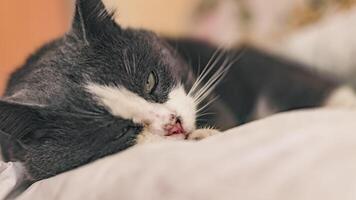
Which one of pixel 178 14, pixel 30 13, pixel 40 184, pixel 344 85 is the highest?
pixel 178 14

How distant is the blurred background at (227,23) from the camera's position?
56.2 inches

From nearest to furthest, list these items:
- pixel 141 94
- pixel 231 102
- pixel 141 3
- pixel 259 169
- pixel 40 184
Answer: pixel 259 169, pixel 40 184, pixel 141 94, pixel 231 102, pixel 141 3

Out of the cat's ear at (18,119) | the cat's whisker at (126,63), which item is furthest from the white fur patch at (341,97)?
the cat's ear at (18,119)

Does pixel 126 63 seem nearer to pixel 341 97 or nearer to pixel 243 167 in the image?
pixel 243 167

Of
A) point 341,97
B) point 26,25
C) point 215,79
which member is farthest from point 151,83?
point 26,25

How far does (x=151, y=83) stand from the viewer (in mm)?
926

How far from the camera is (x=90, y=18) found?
3.16 ft

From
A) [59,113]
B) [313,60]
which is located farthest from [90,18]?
[313,60]

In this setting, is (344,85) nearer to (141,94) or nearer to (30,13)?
(141,94)

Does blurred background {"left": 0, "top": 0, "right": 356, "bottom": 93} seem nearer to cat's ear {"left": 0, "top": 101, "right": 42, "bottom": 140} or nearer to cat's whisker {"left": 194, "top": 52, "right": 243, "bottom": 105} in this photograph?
cat's whisker {"left": 194, "top": 52, "right": 243, "bottom": 105}

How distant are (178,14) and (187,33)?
0.14m

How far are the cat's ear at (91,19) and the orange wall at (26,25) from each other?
0.81 m

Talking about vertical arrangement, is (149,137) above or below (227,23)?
below

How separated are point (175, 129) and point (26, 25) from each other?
3.96ft
